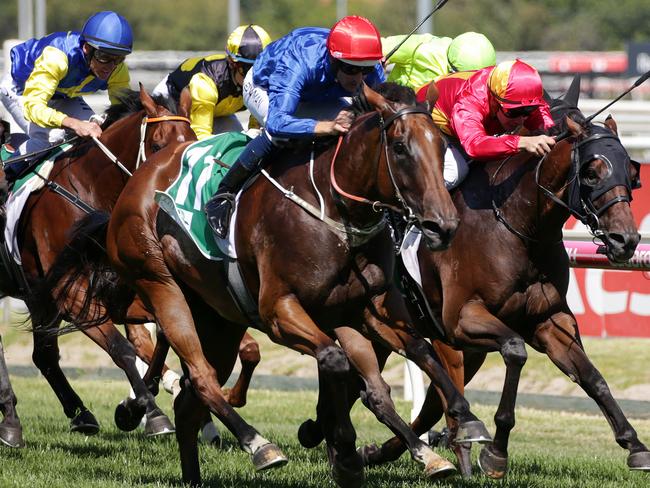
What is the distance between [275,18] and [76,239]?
61951mm

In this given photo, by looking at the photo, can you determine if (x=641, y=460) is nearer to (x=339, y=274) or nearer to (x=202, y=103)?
(x=339, y=274)

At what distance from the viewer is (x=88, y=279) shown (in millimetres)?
6926

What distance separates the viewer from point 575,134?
595 centimetres

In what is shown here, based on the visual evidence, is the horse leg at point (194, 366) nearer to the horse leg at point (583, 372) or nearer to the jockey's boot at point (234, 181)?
the jockey's boot at point (234, 181)

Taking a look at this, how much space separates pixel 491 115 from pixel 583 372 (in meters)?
1.38

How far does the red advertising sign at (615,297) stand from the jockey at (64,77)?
3.87 m

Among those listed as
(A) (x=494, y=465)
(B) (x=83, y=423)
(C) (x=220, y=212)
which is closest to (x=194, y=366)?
(C) (x=220, y=212)

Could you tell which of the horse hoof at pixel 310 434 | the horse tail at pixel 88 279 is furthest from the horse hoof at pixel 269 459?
the horse tail at pixel 88 279

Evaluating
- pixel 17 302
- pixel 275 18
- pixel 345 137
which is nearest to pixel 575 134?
pixel 345 137

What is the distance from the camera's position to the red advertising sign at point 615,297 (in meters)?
10.1

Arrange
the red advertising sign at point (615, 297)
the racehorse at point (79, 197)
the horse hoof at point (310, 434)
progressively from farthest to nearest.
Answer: the red advertising sign at point (615, 297) < the racehorse at point (79, 197) < the horse hoof at point (310, 434)

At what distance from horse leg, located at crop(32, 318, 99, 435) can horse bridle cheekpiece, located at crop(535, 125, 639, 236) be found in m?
2.82

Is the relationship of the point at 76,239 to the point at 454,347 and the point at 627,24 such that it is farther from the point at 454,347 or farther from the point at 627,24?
the point at 627,24

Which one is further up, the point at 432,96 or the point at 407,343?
the point at 432,96
